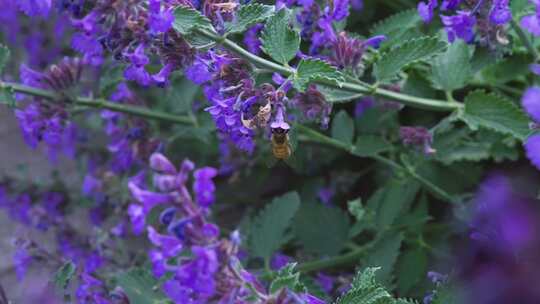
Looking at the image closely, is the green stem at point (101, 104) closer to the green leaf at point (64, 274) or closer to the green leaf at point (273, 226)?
the green leaf at point (273, 226)

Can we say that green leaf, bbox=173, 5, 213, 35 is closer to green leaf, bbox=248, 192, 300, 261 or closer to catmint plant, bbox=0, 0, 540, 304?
catmint plant, bbox=0, 0, 540, 304

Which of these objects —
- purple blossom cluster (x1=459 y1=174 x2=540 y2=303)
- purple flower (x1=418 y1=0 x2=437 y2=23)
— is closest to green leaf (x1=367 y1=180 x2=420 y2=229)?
purple flower (x1=418 y1=0 x2=437 y2=23)

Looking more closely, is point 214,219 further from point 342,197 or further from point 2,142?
point 2,142

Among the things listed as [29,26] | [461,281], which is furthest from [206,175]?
[29,26]

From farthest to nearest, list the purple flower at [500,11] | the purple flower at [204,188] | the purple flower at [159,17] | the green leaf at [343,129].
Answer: the green leaf at [343,129] < the purple flower at [500,11] < the purple flower at [159,17] < the purple flower at [204,188]

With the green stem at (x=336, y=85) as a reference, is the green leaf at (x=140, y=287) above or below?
below

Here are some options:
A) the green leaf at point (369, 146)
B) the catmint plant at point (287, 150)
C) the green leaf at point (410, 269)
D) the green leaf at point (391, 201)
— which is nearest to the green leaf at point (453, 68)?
the catmint plant at point (287, 150)
